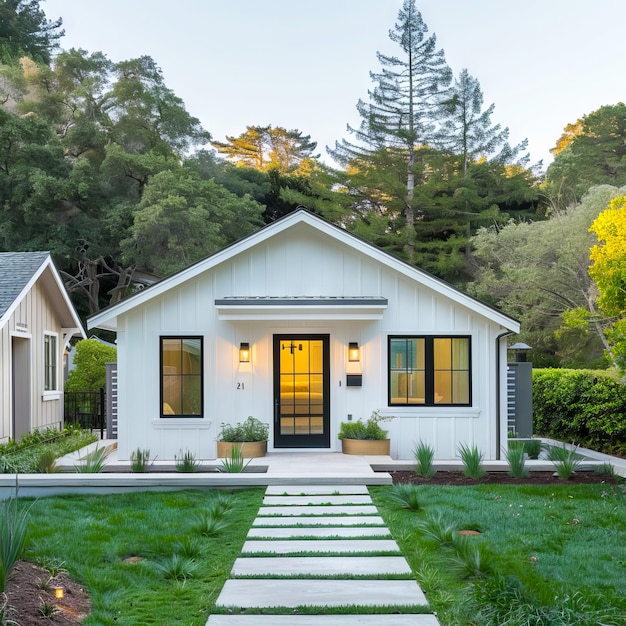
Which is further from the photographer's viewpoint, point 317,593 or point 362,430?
point 362,430

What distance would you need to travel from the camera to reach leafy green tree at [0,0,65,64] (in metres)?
36.6

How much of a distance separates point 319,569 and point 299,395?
672 cm

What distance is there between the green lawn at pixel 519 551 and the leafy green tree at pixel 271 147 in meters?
35.8

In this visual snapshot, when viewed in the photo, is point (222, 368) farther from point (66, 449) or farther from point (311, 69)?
point (311, 69)

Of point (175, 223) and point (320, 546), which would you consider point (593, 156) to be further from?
point (320, 546)

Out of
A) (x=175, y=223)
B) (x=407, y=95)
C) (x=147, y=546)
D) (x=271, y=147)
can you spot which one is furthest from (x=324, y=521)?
(x=271, y=147)

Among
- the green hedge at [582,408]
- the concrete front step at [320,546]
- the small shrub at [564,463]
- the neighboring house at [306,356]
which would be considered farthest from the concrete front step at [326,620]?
the green hedge at [582,408]

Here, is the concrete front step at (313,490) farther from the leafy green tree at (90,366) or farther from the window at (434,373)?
the leafy green tree at (90,366)

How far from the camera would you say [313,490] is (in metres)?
8.58

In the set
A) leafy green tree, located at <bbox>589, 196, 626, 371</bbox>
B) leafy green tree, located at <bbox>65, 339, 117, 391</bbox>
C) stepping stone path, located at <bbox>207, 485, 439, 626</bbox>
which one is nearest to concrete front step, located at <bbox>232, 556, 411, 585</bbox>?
stepping stone path, located at <bbox>207, 485, 439, 626</bbox>

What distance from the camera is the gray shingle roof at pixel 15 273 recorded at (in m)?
12.8

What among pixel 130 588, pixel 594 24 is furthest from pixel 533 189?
pixel 130 588

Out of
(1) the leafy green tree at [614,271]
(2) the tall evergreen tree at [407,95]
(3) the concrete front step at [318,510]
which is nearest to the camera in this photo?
(3) the concrete front step at [318,510]

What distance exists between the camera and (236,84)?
3909 cm
